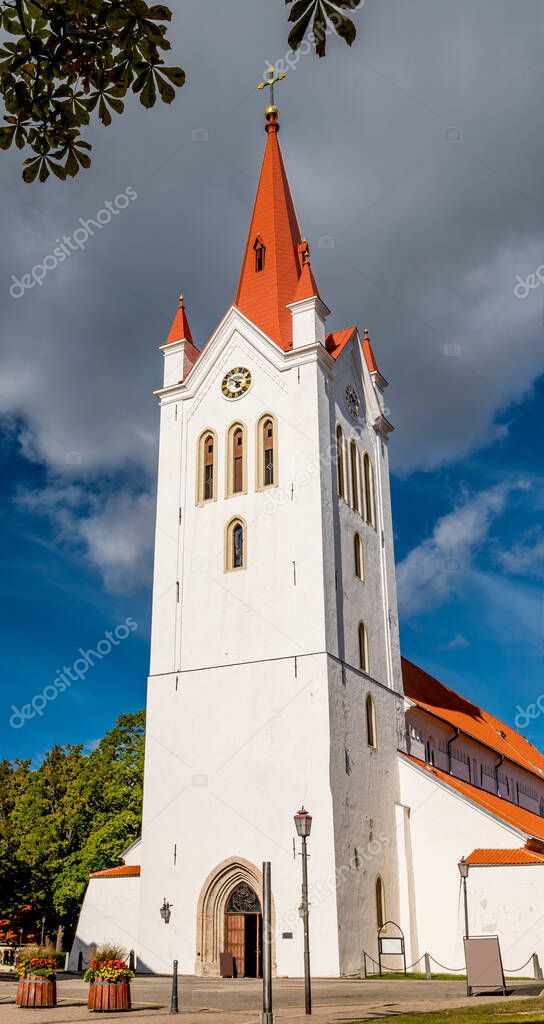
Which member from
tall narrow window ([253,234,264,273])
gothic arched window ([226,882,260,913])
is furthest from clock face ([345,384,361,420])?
gothic arched window ([226,882,260,913])

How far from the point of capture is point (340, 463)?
2903cm

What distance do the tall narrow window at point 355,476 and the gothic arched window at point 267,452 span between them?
123 inches

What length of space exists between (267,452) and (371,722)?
8.81 meters

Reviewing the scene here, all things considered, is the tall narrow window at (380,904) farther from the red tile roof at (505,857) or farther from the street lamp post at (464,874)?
the red tile roof at (505,857)

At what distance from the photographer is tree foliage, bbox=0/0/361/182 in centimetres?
464

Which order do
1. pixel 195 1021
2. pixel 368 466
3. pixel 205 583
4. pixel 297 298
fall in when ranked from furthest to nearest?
Answer: pixel 368 466 < pixel 297 298 < pixel 205 583 < pixel 195 1021

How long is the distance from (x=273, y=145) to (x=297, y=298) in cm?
1009

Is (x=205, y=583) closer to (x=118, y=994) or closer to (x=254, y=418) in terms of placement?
(x=254, y=418)

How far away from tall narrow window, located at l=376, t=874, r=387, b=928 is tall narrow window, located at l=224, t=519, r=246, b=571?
31.3ft

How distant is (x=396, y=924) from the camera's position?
24781 millimetres

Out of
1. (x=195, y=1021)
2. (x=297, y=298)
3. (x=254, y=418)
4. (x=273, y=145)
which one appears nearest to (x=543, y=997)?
(x=195, y=1021)

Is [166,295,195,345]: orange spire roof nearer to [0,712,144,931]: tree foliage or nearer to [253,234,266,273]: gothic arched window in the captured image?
[253,234,266,273]: gothic arched window

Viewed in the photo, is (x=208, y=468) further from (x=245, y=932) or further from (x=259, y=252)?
(x=245, y=932)

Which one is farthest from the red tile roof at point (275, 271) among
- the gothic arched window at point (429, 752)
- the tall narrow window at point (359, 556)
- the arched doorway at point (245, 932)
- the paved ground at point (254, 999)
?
the paved ground at point (254, 999)
